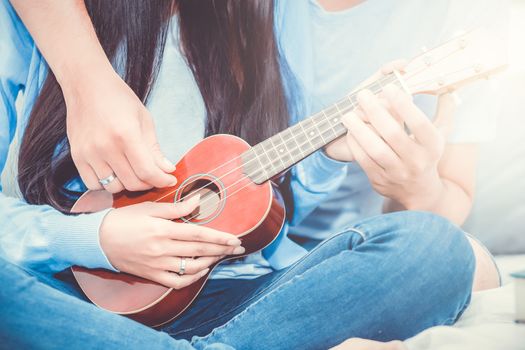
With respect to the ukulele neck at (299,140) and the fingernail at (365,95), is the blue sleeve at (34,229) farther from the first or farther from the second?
the fingernail at (365,95)

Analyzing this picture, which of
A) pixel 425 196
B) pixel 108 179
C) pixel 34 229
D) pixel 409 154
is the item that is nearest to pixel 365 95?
pixel 409 154

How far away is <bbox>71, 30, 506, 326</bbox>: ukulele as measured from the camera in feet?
2.54

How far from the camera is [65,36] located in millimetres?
835

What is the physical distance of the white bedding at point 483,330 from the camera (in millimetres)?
748

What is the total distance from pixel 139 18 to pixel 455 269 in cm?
68

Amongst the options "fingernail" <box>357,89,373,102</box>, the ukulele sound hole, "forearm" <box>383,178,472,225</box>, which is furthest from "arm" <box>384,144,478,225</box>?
the ukulele sound hole

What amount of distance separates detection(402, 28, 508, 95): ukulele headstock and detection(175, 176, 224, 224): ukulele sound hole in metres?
0.36

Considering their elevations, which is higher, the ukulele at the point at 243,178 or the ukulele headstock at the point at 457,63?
the ukulele headstock at the point at 457,63

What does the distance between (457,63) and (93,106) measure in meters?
0.60

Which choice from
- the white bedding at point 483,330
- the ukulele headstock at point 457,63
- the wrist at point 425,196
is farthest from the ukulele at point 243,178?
the white bedding at point 483,330

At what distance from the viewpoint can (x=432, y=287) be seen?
2.43ft

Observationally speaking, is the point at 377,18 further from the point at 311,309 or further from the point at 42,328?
the point at 42,328

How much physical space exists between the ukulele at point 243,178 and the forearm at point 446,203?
0.62 feet

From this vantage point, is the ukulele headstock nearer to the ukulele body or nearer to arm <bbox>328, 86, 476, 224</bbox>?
arm <bbox>328, 86, 476, 224</bbox>
